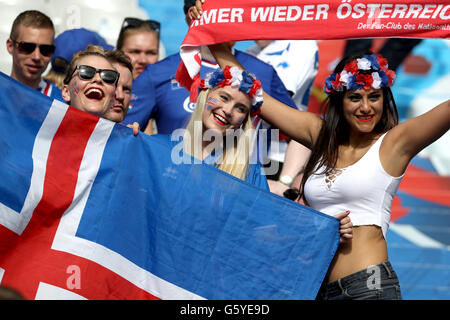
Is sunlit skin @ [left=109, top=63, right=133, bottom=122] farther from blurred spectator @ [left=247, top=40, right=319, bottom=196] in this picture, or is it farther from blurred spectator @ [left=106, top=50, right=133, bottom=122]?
blurred spectator @ [left=247, top=40, right=319, bottom=196]

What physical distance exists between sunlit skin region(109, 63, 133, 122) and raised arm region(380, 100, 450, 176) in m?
1.62

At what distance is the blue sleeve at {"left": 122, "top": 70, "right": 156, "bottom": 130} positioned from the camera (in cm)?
493

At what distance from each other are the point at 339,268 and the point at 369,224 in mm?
285

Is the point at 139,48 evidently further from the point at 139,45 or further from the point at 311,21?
the point at 311,21

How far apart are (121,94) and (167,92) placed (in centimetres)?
70

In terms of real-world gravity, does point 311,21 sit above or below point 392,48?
below

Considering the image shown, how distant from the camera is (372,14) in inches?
150

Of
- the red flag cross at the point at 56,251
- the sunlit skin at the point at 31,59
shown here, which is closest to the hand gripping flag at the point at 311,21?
the red flag cross at the point at 56,251

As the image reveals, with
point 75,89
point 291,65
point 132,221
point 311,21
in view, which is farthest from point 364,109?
point 291,65

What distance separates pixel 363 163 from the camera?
3.65 metres

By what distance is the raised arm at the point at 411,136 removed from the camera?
11.2 feet

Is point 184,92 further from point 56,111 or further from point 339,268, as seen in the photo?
point 339,268

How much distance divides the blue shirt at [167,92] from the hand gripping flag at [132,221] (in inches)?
48.0
